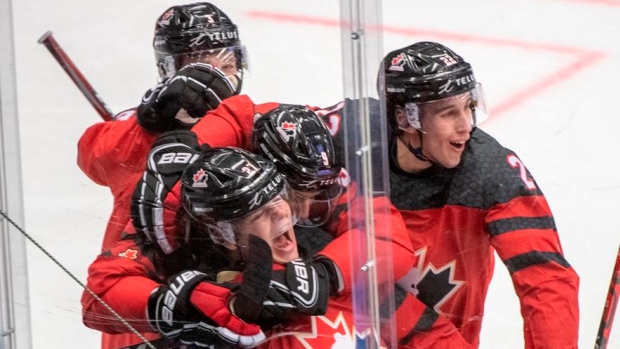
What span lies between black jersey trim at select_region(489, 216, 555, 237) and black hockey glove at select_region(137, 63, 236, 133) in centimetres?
48

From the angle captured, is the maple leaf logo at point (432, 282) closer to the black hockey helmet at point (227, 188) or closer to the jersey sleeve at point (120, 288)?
the black hockey helmet at point (227, 188)

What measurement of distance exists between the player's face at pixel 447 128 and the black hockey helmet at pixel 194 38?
381mm

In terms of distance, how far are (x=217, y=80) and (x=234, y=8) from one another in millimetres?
260

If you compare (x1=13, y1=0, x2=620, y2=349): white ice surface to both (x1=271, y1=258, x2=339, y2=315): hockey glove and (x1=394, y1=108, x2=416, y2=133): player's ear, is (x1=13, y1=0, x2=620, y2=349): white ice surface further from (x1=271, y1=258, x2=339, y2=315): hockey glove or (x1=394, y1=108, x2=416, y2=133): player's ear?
(x1=271, y1=258, x2=339, y2=315): hockey glove

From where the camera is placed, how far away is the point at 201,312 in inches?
71.2

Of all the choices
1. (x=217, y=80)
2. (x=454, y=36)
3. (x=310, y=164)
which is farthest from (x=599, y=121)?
(x=217, y=80)

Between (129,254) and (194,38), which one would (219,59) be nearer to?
(194,38)

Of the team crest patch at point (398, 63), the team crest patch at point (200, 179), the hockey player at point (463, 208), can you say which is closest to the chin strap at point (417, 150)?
the hockey player at point (463, 208)

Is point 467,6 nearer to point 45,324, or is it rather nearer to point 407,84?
point 407,84

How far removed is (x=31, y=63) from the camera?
2.28 metres

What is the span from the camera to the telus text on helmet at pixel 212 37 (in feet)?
7.07

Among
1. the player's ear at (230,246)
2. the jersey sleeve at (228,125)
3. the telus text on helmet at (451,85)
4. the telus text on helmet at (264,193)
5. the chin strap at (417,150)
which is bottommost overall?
the player's ear at (230,246)

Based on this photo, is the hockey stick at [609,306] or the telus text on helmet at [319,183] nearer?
the telus text on helmet at [319,183]

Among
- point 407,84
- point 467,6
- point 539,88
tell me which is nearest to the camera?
point 407,84
